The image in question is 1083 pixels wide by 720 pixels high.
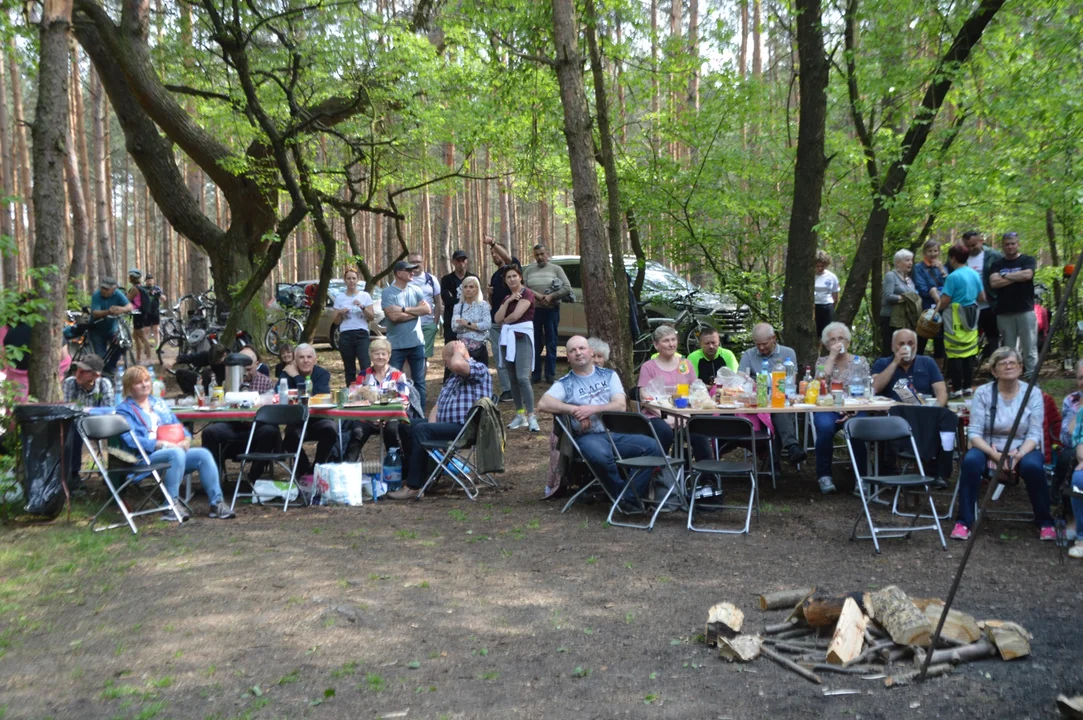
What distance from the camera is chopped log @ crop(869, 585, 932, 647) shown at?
4.24 m

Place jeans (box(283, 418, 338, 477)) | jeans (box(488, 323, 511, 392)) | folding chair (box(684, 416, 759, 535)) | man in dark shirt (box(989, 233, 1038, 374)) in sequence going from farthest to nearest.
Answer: jeans (box(488, 323, 511, 392)) → man in dark shirt (box(989, 233, 1038, 374)) → jeans (box(283, 418, 338, 477)) → folding chair (box(684, 416, 759, 535))

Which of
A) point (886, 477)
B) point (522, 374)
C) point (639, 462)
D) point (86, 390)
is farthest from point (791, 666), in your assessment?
point (86, 390)

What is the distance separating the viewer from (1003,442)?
645 cm

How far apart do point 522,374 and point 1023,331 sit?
5.09 metres

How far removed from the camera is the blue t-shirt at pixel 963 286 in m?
9.88

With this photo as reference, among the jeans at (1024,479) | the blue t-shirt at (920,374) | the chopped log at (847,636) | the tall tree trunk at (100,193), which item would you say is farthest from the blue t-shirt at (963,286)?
the tall tree trunk at (100,193)

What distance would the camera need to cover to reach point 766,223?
1341cm

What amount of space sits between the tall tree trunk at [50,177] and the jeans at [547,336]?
5.92 metres

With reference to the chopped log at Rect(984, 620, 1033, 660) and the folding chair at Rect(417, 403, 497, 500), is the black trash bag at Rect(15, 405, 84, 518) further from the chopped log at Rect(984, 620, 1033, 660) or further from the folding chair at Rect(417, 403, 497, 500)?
the chopped log at Rect(984, 620, 1033, 660)

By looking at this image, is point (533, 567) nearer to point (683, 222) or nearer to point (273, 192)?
point (683, 222)

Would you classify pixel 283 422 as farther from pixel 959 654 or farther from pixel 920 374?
pixel 959 654

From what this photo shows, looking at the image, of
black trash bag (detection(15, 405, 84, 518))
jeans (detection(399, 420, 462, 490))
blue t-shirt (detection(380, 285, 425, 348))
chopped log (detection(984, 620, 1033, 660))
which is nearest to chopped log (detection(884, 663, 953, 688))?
chopped log (detection(984, 620, 1033, 660))

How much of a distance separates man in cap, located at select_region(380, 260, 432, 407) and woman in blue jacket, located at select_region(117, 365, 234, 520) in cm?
285

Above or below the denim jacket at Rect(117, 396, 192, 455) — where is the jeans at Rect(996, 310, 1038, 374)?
above
